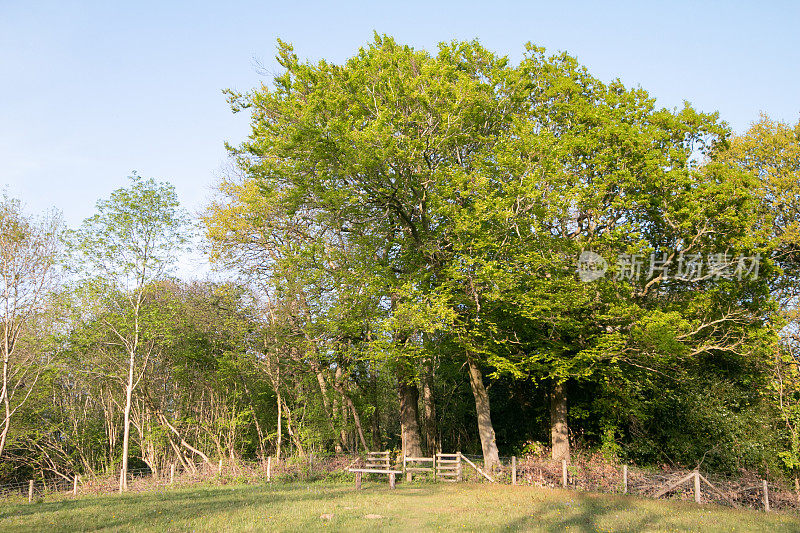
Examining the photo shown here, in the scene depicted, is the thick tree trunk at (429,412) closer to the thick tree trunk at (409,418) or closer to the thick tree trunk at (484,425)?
the thick tree trunk at (409,418)

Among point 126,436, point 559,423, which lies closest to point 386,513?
point 559,423

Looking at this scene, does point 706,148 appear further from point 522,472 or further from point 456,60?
point 522,472

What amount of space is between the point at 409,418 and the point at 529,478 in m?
5.68

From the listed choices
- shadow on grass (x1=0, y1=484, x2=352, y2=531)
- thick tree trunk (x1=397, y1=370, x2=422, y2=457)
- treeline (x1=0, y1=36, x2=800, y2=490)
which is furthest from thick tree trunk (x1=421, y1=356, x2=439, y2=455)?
shadow on grass (x1=0, y1=484, x2=352, y2=531)

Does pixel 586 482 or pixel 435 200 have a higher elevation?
pixel 435 200

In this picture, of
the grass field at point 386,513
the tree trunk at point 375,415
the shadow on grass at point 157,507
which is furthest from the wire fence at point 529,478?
the shadow on grass at point 157,507

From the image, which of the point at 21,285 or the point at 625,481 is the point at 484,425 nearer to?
the point at 625,481

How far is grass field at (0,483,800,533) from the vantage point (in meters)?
10.7

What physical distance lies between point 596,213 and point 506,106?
565cm

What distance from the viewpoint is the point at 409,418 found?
22.3 m

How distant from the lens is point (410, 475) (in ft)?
65.4

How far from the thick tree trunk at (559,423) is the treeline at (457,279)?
0.25 feet

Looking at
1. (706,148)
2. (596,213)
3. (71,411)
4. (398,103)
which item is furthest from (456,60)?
(71,411)

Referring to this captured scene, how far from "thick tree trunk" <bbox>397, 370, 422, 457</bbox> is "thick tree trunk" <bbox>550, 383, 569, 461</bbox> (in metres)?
5.45
